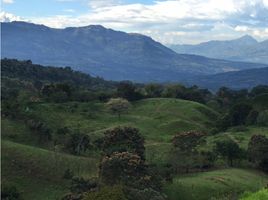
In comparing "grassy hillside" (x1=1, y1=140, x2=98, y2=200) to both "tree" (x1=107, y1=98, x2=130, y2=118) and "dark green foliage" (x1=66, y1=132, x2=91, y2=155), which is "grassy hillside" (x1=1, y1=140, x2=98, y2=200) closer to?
"dark green foliage" (x1=66, y1=132, x2=91, y2=155)

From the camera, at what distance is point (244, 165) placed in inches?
2261

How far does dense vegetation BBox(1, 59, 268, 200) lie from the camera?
124 ft

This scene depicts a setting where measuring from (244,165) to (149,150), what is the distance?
41.2ft

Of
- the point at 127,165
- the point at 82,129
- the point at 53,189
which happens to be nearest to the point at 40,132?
the point at 82,129

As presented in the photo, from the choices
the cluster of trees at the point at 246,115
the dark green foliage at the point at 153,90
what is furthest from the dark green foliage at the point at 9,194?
the dark green foliage at the point at 153,90

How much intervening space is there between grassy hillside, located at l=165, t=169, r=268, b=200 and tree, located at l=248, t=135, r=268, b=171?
3.07 m

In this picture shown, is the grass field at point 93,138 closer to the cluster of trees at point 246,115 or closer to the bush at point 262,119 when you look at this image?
the cluster of trees at point 246,115

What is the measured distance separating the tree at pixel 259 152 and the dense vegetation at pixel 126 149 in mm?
117

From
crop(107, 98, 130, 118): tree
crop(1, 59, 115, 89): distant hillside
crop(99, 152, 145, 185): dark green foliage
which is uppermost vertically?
crop(1, 59, 115, 89): distant hillside

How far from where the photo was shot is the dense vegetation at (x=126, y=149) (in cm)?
3794

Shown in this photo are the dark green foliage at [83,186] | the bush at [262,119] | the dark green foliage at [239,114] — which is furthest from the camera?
the dark green foliage at [239,114]

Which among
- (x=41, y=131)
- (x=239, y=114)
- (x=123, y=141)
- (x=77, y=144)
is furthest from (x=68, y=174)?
(x=239, y=114)

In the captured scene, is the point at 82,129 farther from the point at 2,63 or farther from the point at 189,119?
the point at 2,63

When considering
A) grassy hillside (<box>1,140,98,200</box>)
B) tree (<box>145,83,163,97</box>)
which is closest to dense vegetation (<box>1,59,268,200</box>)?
grassy hillside (<box>1,140,98,200</box>)
